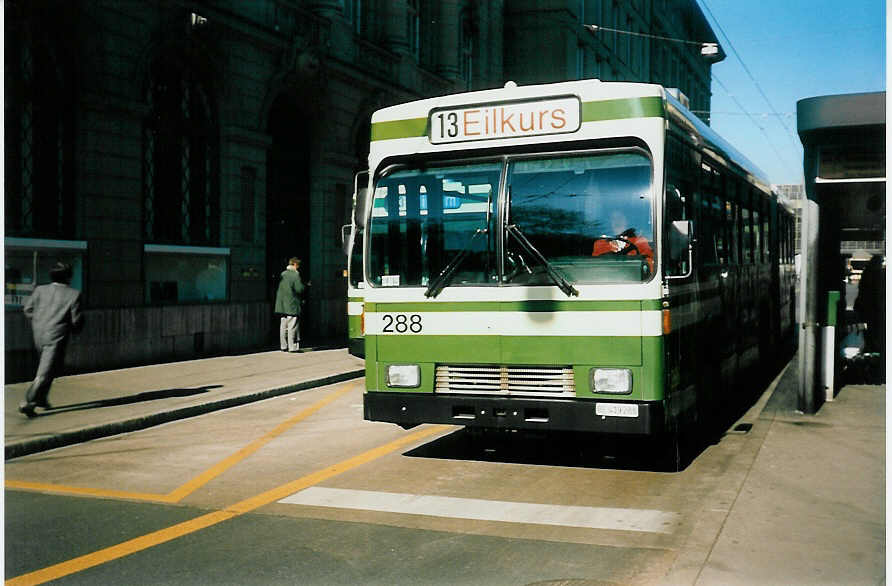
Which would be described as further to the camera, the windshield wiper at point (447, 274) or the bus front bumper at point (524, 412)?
the windshield wiper at point (447, 274)

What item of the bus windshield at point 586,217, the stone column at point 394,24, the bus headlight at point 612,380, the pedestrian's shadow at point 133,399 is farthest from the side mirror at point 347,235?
the stone column at point 394,24

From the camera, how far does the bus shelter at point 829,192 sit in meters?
9.24

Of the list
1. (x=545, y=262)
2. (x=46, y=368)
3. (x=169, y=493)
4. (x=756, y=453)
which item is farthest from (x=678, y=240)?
(x=46, y=368)

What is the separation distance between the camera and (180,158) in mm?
17734

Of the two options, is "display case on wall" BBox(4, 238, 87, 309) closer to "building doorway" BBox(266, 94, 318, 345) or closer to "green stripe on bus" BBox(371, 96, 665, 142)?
"building doorway" BBox(266, 94, 318, 345)

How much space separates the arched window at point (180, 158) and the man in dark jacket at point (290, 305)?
1539 millimetres

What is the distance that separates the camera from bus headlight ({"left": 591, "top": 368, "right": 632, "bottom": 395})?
7.36 m

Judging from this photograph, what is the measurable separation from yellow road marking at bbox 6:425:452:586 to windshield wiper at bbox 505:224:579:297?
237 cm

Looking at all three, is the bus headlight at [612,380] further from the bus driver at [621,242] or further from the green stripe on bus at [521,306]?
the bus driver at [621,242]

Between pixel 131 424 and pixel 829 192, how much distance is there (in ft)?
26.9

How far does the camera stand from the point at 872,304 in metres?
15.1

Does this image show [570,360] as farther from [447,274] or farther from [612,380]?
[447,274]

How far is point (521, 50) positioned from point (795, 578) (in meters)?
33.2

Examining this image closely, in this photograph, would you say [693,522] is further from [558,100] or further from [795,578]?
[558,100]
